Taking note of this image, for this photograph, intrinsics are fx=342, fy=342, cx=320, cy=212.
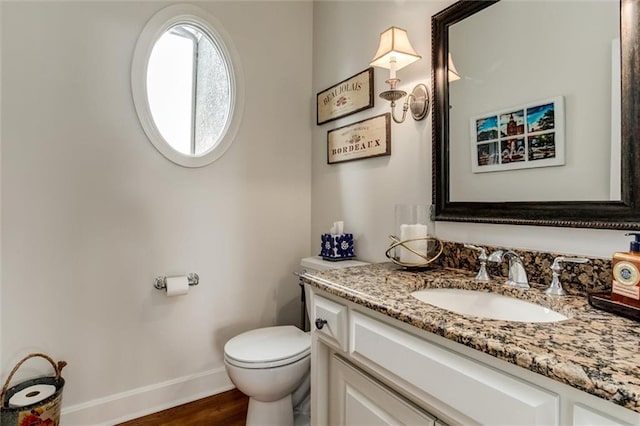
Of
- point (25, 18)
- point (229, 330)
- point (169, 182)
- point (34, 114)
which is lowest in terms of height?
point (229, 330)

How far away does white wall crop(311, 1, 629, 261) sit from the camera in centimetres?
115

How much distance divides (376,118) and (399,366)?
4.13ft

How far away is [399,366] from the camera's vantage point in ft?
2.89

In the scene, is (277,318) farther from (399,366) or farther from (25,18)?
(25,18)

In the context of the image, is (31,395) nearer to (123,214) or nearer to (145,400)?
(145,400)

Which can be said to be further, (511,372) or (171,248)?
(171,248)

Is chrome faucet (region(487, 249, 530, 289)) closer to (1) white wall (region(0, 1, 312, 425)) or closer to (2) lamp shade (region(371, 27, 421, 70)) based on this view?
(2) lamp shade (region(371, 27, 421, 70))

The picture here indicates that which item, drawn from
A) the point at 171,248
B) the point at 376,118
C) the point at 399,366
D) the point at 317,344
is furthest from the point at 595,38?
the point at 171,248

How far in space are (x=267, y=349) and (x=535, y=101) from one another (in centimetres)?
144

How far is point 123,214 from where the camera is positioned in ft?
5.64

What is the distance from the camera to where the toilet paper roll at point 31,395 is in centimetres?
139

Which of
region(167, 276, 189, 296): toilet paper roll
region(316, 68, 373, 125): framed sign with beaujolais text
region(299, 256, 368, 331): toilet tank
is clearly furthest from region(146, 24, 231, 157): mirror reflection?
region(299, 256, 368, 331): toilet tank

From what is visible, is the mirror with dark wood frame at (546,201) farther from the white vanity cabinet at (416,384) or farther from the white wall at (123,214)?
the white wall at (123,214)

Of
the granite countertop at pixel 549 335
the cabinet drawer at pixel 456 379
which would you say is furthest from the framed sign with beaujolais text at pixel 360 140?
the cabinet drawer at pixel 456 379
